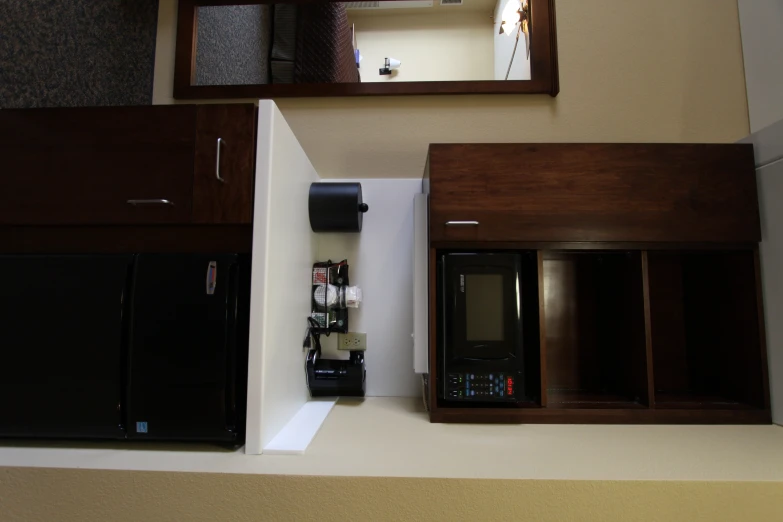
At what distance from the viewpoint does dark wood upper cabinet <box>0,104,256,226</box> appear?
2.87ft

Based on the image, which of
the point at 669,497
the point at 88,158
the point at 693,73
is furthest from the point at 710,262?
the point at 88,158

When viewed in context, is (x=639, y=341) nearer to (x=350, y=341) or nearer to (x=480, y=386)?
(x=480, y=386)

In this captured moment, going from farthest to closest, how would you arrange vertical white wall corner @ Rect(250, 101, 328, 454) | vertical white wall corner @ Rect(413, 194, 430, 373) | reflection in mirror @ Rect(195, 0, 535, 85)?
reflection in mirror @ Rect(195, 0, 535, 85)
vertical white wall corner @ Rect(413, 194, 430, 373)
vertical white wall corner @ Rect(250, 101, 328, 454)

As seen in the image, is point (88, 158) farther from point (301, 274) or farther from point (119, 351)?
point (301, 274)

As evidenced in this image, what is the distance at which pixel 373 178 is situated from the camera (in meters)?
1.41

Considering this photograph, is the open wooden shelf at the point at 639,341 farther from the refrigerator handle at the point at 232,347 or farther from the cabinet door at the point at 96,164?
the cabinet door at the point at 96,164

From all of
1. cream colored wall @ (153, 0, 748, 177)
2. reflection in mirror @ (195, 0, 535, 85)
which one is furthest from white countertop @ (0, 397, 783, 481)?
reflection in mirror @ (195, 0, 535, 85)

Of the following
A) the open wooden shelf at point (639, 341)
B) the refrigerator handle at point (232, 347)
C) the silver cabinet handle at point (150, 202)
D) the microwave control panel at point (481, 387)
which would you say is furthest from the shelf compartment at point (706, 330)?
the silver cabinet handle at point (150, 202)

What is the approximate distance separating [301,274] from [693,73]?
1626mm

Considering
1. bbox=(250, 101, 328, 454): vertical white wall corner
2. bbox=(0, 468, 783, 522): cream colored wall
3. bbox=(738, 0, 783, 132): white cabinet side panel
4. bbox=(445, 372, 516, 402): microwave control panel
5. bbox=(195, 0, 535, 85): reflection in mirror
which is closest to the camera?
bbox=(0, 468, 783, 522): cream colored wall

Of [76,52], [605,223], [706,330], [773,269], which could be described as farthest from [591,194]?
[76,52]

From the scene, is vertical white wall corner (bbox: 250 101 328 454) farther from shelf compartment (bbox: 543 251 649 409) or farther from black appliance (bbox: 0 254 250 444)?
shelf compartment (bbox: 543 251 649 409)

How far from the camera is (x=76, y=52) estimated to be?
1201 millimetres

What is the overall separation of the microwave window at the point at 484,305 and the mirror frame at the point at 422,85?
772mm
